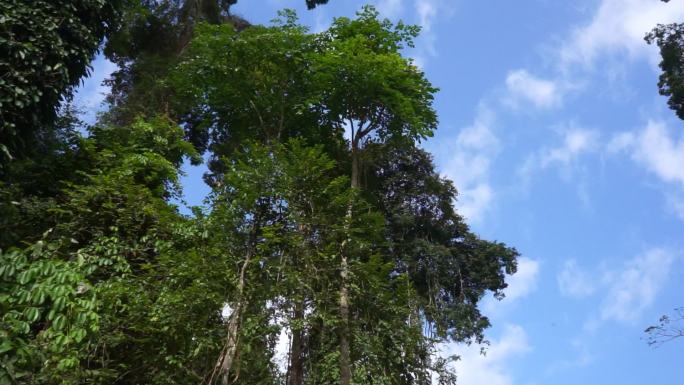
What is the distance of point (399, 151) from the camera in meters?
13.1

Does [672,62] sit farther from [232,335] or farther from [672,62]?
[232,335]

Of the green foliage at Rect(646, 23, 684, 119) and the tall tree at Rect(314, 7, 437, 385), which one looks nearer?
the tall tree at Rect(314, 7, 437, 385)

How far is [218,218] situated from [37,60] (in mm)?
2914

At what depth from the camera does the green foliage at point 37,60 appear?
6.22 meters

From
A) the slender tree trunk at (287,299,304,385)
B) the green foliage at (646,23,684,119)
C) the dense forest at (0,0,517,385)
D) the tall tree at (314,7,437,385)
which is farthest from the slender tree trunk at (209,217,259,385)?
the green foliage at (646,23,684,119)

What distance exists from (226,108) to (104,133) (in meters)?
2.29

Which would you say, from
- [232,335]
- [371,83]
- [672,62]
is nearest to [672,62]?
[672,62]

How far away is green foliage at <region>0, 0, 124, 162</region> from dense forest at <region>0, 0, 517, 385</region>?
2 cm

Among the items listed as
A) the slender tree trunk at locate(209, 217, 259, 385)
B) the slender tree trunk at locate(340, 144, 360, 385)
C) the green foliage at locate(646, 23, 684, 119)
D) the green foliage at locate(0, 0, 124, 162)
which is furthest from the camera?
the green foliage at locate(646, 23, 684, 119)

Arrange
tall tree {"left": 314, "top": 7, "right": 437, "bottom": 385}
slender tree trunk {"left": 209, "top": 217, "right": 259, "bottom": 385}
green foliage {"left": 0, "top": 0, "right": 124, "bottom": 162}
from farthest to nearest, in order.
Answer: tall tree {"left": 314, "top": 7, "right": 437, "bottom": 385} → green foliage {"left": 0, "top": 0, "right": 124, "bottom": 162} → slender tree trunk {"left": 209, "top": 217, "right": 259, "bottom": 385}

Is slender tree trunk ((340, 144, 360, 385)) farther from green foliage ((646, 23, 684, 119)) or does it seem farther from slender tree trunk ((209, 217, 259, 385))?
green foliage ((646, 23, 684, 119))

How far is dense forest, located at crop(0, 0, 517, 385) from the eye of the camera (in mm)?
6242

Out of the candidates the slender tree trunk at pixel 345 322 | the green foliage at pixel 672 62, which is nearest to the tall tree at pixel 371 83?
the slender tree trunk at pixel 345 322

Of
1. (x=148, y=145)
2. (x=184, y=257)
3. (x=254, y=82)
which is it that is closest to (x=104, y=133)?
(x=148, y=145)
